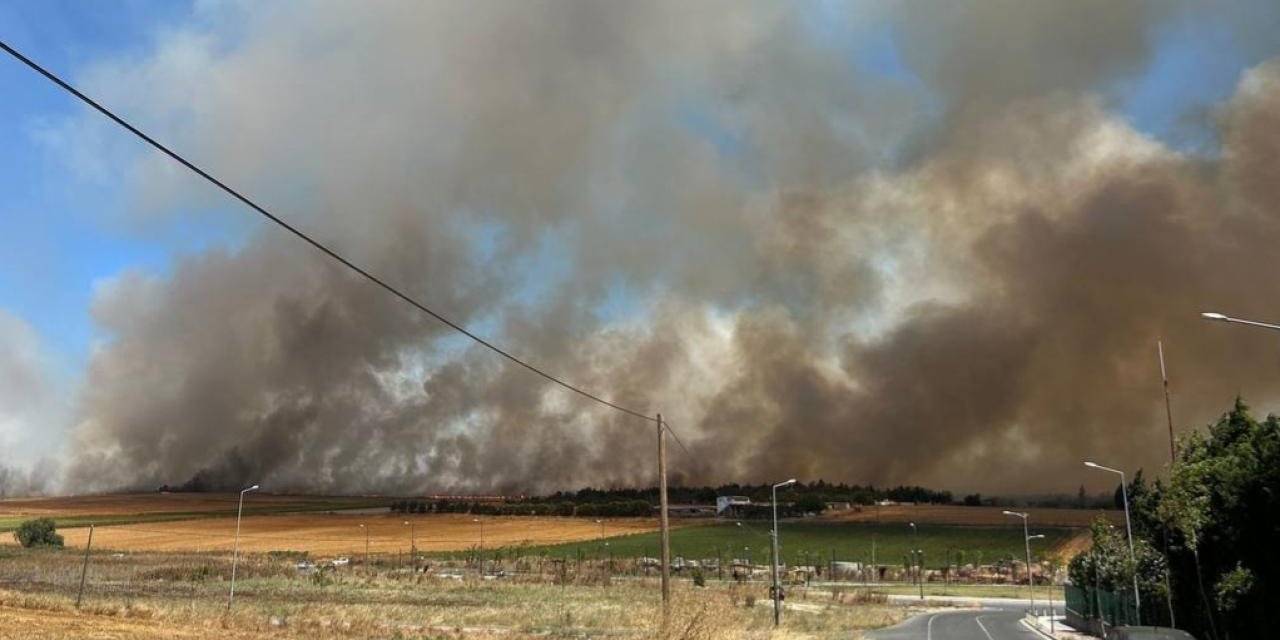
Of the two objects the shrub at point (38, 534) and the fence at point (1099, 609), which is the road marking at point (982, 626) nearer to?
the fence at point (1099, 609)

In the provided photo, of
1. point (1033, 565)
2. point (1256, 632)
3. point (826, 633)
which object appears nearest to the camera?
point (1256, 632)

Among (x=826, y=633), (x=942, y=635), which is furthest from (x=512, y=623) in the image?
(x=942, y=635)

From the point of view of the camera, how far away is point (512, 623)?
169 feet

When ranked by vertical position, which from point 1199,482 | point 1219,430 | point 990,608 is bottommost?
point 990,608

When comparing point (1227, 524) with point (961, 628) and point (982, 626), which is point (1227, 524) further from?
point (982, 626)

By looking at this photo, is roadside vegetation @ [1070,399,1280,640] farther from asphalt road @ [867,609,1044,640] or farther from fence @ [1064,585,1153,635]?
asphalt road @ [867,609,1044,640]

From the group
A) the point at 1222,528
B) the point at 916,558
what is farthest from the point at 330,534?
the point at 1222,528

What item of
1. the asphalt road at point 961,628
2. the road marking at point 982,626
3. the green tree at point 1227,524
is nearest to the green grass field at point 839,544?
the asphalt road at point 961,628

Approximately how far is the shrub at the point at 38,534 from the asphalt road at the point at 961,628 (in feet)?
416

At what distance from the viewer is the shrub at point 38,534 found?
5212 inches

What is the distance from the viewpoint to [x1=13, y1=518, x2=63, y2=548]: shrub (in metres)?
132

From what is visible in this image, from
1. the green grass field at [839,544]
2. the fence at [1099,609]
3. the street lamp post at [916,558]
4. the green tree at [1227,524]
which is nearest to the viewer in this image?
the green tree at [1227,524]

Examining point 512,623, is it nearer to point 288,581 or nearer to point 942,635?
point 942,635

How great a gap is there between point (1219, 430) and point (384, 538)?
147937 mm
